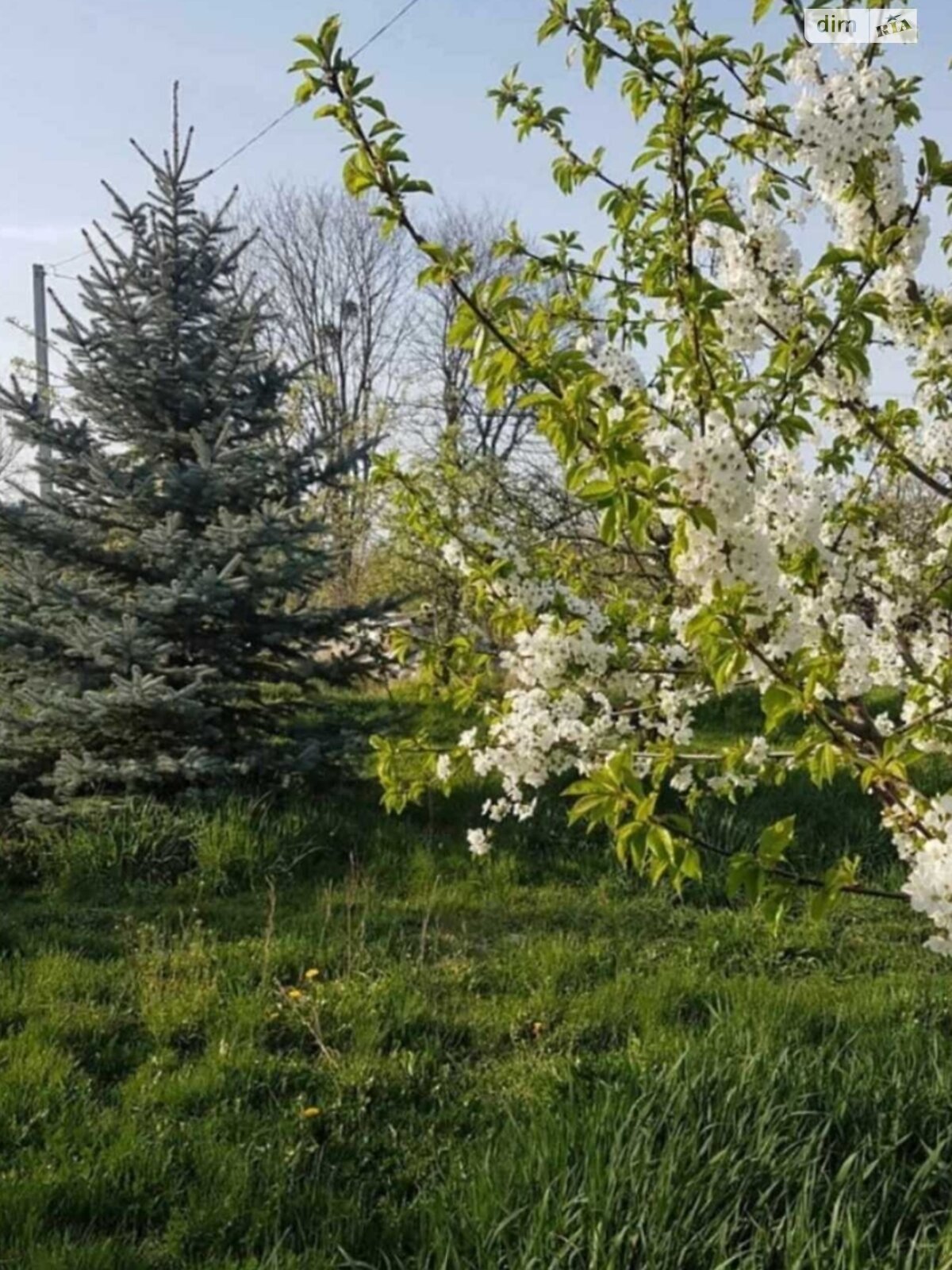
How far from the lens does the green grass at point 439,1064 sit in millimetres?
2086

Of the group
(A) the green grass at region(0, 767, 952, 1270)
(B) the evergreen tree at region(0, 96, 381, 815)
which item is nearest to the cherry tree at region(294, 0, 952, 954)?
(A) the green grass at region(0, 767, 952, 1270)

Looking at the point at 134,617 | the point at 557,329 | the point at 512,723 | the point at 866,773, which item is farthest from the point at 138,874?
the point at 866,773

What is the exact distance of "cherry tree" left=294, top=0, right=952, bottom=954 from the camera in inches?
62.9

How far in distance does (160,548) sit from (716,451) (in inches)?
149

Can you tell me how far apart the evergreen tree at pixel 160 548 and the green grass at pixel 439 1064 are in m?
0.48

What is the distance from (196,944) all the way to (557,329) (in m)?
2.39

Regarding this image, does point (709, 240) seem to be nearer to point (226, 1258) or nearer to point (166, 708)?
point (226, 1258)

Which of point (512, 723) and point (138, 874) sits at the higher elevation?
point (512, 723)

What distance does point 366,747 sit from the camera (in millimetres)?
5371

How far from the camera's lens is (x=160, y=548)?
488 cm

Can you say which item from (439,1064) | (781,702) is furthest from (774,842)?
(439,1064)

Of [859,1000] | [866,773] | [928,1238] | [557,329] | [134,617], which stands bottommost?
[928,1238]

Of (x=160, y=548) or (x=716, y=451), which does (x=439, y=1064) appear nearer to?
(x=716, y=451)

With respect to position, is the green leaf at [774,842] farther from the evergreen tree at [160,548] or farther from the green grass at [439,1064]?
the evergreen tree at [160,548]
